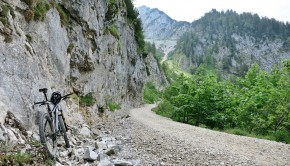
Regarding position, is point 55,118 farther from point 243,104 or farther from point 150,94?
point 150,94

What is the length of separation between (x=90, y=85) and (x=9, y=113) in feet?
43.0

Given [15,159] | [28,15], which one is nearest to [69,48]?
[28,15]

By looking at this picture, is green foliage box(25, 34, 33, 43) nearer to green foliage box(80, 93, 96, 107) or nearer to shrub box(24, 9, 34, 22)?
shrub box(24, 9, 34, 22)

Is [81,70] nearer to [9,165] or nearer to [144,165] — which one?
[144,165]

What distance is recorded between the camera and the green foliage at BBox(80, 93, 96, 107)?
56.8 ft

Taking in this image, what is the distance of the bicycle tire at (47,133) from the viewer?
5.94m

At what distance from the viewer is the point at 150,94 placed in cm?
8062

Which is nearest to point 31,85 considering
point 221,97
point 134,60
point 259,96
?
point 259,96

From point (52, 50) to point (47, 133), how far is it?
7600 millimetres

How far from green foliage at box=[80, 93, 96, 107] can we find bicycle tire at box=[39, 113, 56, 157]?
34.1 feet

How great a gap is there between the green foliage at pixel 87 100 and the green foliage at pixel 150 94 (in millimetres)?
53825

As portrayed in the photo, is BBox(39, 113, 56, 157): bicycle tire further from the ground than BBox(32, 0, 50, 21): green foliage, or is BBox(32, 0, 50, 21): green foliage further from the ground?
BBox(32, 0, 50, 21): green foliage

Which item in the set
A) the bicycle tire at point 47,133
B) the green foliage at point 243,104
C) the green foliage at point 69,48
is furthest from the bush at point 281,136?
the green foliage at point 69,48

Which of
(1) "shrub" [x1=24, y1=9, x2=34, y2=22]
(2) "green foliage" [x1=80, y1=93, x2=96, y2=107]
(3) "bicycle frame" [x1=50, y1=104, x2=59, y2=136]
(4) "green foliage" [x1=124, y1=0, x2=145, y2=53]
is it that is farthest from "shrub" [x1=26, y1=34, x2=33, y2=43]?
(4) "green foliage" [x1=124, y1=0, x2=145, y2=53]
